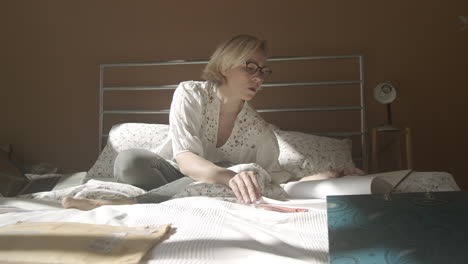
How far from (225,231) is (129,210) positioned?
0.38 metres

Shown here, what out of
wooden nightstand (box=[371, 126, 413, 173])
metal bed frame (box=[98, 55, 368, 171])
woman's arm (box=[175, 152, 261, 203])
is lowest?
wooden nightstand (box=[371, 126, 413, 173])

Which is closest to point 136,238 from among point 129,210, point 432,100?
point 129,210

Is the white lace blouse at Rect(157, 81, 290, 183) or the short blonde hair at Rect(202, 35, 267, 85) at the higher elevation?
the short blonde hair at Rect(202, 35, 267, 85)

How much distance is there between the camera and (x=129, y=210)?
134cm

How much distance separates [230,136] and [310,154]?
77 centimetres

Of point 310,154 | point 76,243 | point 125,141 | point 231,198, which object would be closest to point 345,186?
point 231,198

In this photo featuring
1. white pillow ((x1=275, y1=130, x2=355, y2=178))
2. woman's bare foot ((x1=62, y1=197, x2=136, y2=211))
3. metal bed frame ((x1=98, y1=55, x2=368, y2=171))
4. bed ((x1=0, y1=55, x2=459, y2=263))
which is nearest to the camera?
bed ((x1=0, y1=55, x2=459, y2=263))

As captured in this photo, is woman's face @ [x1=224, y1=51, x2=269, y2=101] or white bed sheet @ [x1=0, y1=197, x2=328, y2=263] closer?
white bed sheet @ [x1=0, y1=197, x2=328, y2=263]

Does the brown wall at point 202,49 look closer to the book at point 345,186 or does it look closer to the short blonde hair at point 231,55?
the short blonde hair at point 231,55

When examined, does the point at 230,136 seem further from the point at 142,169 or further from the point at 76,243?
the point at 76,243

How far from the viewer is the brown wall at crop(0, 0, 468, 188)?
10.7 ft

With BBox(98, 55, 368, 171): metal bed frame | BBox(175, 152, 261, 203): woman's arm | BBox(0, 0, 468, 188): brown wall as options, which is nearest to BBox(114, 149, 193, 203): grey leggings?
BBox(175, 152, 261, 203): woman's arm

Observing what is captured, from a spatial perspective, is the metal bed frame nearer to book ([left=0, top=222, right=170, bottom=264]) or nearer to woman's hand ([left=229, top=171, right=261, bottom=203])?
woman's hand ([left=229, top=171, right=261, bottom=203])

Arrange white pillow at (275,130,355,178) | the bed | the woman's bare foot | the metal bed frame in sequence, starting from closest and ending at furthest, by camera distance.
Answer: the bed
the woman's bare foot
white pillow at (275,130,355,178)
the metal bed frame
